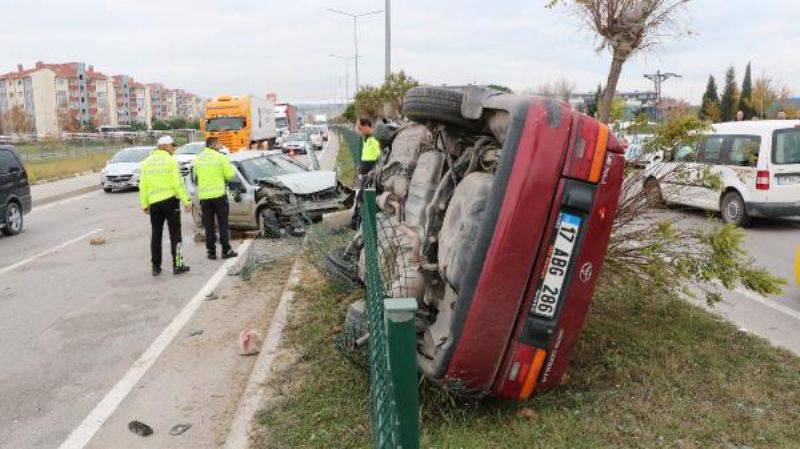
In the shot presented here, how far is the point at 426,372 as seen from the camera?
377 cm

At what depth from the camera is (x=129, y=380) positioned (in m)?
5.45

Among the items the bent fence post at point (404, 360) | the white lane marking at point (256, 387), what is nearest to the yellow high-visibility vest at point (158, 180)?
the white lane marking at point (256, 387)

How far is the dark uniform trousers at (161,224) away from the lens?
29.6ft

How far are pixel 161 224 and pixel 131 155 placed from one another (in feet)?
51.3

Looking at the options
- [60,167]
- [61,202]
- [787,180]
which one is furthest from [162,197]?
[60,167]

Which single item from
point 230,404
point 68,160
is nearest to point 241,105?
point 68,160

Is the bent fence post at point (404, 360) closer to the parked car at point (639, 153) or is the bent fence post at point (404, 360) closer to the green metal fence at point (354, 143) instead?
the parked car at point (639, 153)

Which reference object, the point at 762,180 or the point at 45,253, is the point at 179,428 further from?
the point at 762,180

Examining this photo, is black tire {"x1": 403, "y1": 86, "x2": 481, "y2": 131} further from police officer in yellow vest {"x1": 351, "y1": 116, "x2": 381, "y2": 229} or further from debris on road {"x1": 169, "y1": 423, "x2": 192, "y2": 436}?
police officer in yellow vest {"x1": 351, "y1": 116, "x2": 381, "y2": 229}

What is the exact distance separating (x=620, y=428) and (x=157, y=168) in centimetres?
697

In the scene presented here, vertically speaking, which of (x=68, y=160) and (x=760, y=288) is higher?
(x=760, y=288)

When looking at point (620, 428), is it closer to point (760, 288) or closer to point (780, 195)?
point (760, 288)

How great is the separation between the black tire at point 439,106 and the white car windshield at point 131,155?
19.8 m

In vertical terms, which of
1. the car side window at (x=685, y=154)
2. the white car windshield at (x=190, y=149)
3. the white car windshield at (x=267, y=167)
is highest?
the car side window at (x=685, y=154)
